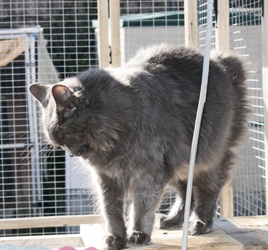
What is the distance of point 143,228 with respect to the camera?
2.57 m

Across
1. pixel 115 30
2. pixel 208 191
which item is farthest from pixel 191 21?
pixel 208 191

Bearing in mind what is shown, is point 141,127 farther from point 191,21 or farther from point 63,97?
point 191,21

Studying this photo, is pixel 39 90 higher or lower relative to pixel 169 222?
higher

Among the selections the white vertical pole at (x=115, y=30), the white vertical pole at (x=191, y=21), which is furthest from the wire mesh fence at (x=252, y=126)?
the white vertical pole at (x=115, y=30)

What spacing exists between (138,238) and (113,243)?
0.11 metres

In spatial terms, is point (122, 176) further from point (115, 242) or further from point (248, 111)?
point (248, 111)

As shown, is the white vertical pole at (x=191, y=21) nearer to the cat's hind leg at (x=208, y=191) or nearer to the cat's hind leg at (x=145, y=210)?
the cat's hind leg at (x=208, y=191)

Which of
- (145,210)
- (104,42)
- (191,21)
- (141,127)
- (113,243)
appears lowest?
(113,243)

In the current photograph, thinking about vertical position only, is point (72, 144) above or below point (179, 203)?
above

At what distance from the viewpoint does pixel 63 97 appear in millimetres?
2381

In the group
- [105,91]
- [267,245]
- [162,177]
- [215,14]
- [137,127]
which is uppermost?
[215,14]

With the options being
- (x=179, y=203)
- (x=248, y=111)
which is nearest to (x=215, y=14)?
(x=248, y=111)

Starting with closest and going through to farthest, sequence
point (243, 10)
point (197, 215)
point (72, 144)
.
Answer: point (72, 144) → point (197, 215) → point (243, 10)

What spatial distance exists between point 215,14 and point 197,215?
1271 mm
